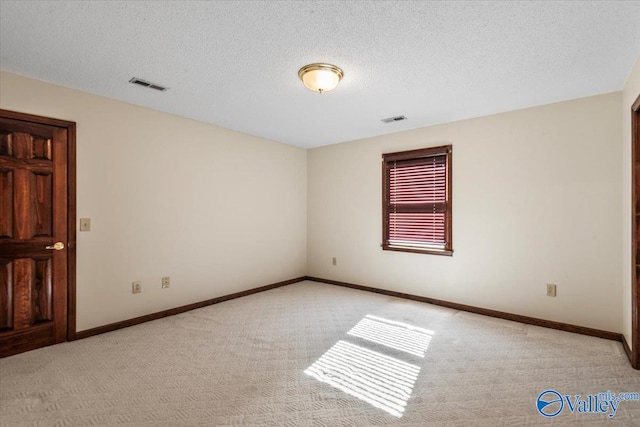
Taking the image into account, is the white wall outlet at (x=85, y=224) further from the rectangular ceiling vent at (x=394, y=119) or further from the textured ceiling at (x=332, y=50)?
the rectangular ceiling vent at (x=394, y=119)

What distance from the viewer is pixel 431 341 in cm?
303

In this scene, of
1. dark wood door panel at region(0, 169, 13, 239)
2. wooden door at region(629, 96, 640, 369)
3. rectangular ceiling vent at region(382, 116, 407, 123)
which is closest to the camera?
wooden door at region(629, 96, 640, 369)

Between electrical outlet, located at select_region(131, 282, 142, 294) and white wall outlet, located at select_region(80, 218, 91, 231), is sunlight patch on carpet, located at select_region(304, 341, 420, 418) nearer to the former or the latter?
electrical outlet, located at select_region(131, 282, 142, 294)

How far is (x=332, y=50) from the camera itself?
7.63 feet

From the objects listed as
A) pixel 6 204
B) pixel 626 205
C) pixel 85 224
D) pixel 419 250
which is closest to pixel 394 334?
pixel 419 250

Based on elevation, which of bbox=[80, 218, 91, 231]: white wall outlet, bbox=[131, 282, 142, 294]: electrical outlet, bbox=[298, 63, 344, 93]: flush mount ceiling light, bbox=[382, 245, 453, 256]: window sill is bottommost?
bbox=[131, 282, 142, 294]: electrical outlet

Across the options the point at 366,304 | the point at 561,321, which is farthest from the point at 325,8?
the point at 561,321

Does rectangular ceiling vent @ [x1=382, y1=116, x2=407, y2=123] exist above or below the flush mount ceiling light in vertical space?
above

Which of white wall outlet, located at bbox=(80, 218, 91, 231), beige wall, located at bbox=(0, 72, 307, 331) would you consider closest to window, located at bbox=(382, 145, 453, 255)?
beige wall, located at bbox=(0, 72, 307, 331)

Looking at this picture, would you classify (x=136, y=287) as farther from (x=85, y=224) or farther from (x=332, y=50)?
(x=332, y=50)

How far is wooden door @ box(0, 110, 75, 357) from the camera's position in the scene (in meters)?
2.71

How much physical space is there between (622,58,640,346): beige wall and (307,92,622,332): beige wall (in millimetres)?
67

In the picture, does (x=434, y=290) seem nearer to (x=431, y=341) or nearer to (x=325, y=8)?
(x=431, y=341)

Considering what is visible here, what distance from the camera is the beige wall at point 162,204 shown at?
3131 millimetres
